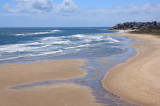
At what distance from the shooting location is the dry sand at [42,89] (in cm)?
873

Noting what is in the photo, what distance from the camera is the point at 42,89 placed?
10.4 m

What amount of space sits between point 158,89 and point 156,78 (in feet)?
6.30

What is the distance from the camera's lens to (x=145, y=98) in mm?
9141

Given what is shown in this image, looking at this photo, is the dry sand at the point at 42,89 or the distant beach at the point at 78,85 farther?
the distant beach at the point at 78,85

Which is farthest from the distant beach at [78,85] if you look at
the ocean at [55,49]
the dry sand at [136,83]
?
the ocean at [55,49]

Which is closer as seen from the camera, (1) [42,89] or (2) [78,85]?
(1) [42,89]

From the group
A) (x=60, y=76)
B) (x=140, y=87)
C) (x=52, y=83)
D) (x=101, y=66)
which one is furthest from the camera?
(x=101, y=66)

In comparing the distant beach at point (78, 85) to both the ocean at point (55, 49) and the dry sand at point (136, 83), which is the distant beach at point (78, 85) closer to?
the dry sand at point (136, 83)

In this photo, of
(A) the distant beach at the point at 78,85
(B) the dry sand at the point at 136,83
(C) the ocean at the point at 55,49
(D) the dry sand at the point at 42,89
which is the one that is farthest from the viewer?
(C) the ocean at the point at 55,49

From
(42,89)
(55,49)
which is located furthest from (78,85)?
(55,49)

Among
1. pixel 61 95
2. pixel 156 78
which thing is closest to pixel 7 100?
pixel 61 95

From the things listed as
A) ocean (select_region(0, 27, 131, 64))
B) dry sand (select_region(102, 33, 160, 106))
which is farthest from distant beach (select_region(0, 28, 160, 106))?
ocean (select_region(0, 27, 131, 64))

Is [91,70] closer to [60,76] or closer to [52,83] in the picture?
[60,76]

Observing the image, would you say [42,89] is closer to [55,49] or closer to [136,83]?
[136,83]
